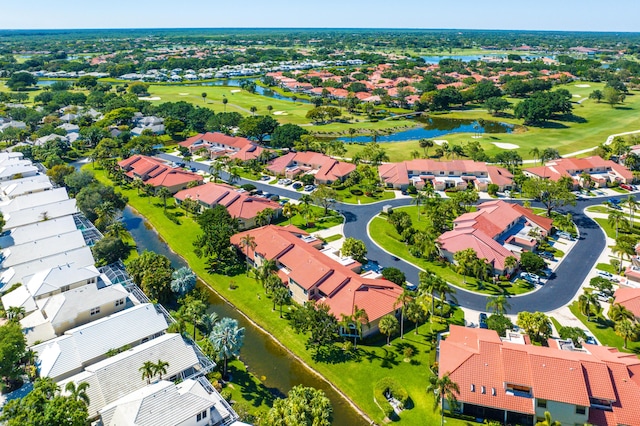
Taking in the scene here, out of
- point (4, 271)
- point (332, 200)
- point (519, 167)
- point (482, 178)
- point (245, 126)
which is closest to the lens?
point (4, 271)

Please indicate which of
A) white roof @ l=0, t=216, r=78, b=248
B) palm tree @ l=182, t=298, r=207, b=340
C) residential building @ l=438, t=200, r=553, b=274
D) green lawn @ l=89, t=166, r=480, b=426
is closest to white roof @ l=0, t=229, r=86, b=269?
white roof @ l=0, t=216, r=78, b=248

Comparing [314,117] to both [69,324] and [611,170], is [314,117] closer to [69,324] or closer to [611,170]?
[611,170]

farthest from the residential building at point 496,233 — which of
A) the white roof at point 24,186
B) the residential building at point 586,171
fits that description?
the white roof at point 24,186

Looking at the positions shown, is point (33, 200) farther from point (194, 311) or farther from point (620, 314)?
point (620, 314)

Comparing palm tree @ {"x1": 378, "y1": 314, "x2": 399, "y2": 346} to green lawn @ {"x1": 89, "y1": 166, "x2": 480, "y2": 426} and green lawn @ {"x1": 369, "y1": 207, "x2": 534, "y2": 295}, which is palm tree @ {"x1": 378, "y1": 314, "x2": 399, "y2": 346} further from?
green lawn @ {"x1": 369, "y1": 207, "x2": 534, "y2": 295}

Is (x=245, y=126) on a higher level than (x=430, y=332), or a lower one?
higher

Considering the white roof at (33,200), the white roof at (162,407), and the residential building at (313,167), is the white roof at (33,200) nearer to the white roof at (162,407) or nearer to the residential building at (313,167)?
the residential building at (313,167)

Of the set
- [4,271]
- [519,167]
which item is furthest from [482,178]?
[4,271]
